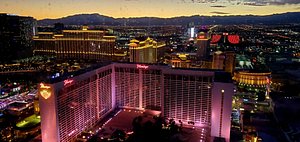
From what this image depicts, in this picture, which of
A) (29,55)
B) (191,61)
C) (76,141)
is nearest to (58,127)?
(76,141)

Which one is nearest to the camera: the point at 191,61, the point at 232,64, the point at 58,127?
the point at 58,127

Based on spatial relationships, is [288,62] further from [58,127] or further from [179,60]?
[58,127]

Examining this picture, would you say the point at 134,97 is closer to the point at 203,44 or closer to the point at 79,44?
the point at 203,44

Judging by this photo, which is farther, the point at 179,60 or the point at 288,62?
the point at 288,62

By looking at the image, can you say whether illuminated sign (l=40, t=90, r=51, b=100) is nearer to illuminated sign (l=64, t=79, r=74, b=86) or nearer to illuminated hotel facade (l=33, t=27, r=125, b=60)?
illuminated sign (l=64, t=79, r=74, b=86)

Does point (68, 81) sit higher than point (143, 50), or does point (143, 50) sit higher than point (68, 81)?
point (143, 50)

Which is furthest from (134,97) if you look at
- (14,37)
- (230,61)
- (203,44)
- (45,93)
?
(14,37)
